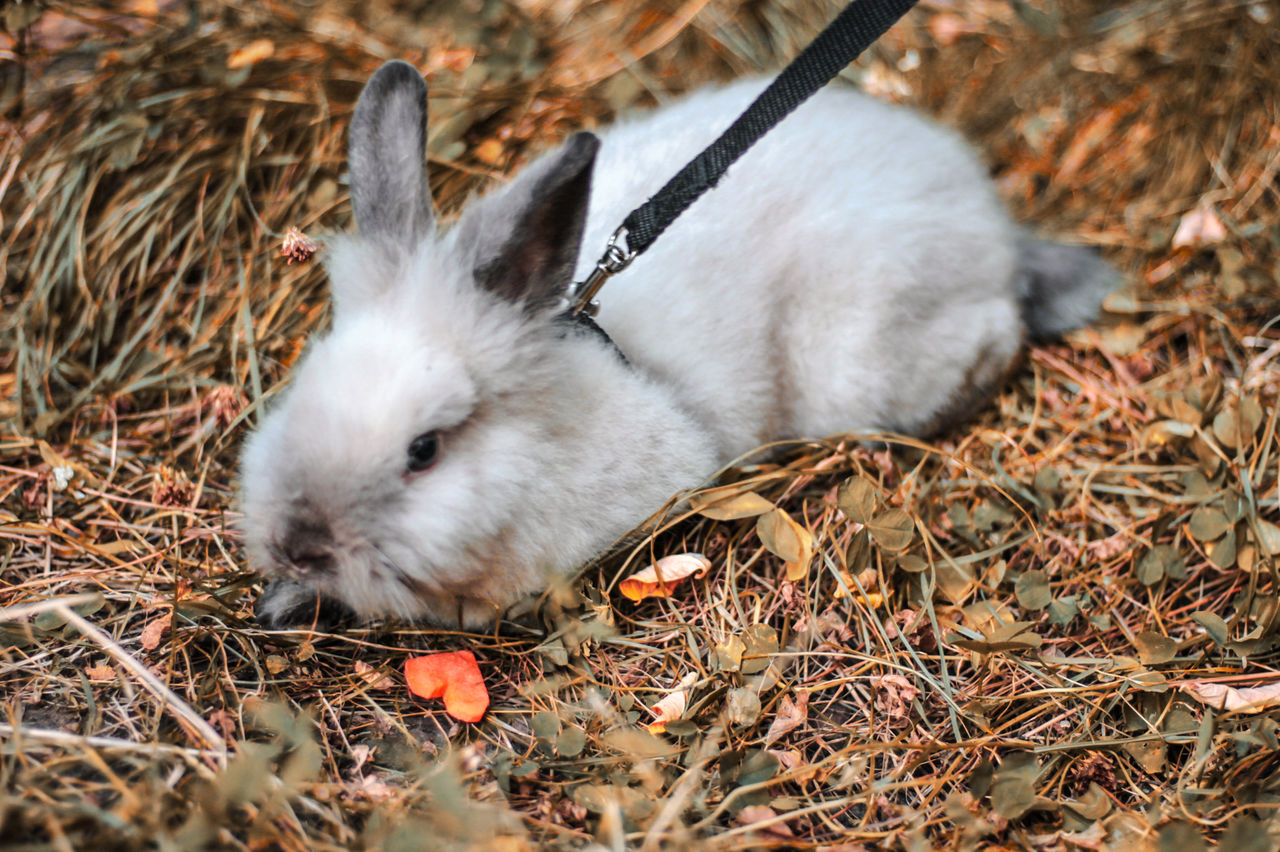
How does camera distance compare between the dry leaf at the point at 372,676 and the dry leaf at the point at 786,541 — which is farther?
the dry leaf at the point at 786,541

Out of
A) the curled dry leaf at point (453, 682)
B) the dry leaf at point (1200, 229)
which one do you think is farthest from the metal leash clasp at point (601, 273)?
the dry leaf at point (1200, 229)

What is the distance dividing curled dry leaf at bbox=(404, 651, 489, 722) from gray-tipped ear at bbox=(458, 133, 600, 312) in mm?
963

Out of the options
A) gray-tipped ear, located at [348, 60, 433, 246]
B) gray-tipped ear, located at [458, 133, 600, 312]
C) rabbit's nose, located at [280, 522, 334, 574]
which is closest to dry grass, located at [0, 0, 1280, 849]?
rabbit's nose, located at [280, 522, 334, 574]

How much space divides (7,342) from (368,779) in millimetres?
2197

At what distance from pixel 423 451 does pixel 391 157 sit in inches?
30.7

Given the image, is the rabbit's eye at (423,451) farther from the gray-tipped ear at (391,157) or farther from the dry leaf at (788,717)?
the dry leaf at (788,717)

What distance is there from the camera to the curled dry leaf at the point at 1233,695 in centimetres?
227

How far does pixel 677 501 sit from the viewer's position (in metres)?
2.66

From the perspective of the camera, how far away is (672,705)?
234cm

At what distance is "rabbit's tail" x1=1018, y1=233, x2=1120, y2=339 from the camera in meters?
3.52

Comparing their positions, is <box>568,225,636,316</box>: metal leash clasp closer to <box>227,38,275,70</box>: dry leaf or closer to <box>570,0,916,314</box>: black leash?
<box>570,0,916,314</box>: black leash

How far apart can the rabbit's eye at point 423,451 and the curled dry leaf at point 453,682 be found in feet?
1.89

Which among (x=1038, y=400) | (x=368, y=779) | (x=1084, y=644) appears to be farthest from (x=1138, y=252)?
(x=368, y=779)

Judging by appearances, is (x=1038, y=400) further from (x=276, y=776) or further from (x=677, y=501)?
(x=276, y=776)
